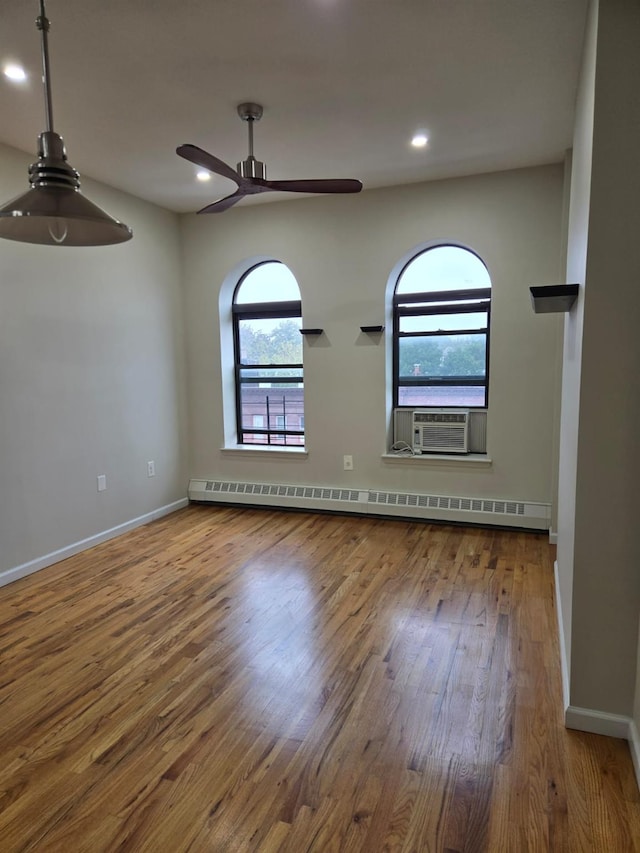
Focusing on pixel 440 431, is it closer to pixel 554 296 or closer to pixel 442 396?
pixel 442 396

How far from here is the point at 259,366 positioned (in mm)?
5469

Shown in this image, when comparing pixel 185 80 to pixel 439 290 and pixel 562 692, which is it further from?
pixel 562 692

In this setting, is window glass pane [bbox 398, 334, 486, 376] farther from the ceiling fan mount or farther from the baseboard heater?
the ceiling fan mount

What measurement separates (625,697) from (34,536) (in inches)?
146

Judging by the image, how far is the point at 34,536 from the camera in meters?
3.79

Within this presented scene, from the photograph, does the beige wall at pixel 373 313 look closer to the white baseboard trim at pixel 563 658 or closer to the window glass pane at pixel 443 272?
the window glass pane at pixel 443 272

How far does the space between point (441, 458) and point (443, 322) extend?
1.24m

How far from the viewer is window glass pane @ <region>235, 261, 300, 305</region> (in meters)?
5.24

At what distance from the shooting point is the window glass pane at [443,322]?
15.3 feet

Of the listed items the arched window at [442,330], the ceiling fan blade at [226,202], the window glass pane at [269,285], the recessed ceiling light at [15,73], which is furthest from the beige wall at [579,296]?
the window glass pane at [269,285]

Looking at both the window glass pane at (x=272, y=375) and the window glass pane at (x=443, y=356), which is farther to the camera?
the window glass pane at (x=272, y=375)

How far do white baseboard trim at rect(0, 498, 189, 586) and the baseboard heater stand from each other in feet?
1.44

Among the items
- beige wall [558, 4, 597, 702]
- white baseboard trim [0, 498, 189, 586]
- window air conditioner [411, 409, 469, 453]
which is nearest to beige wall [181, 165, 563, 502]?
window air conditioner [411, 409, 469, 453]

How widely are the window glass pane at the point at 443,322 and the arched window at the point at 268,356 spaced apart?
111cm
